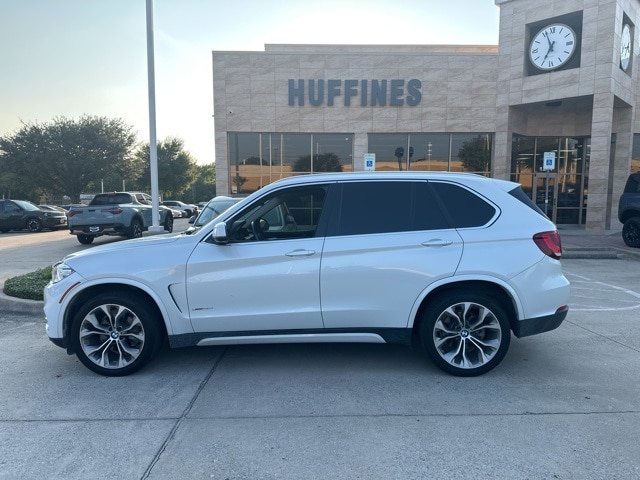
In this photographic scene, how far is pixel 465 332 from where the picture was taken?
418 cm

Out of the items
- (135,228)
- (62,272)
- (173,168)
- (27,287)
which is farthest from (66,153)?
(62,272)

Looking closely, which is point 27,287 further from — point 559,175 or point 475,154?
point 559,175

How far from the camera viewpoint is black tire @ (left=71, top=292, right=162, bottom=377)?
4199 millimetres

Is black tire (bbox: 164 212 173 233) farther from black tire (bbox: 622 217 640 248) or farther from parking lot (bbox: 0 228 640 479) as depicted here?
black tire (bbox: 622 217 640 248)

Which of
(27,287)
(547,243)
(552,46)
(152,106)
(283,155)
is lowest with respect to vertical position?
(27,287)

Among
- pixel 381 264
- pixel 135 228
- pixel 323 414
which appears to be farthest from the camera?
pixel 135 228

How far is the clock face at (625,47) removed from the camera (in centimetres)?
1806

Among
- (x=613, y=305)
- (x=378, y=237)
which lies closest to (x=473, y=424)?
(x=378, y=237)

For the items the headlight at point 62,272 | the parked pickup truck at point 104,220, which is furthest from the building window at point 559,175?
the headlight at point 62,272

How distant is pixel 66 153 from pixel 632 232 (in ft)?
126

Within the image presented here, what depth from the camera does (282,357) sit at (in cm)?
477

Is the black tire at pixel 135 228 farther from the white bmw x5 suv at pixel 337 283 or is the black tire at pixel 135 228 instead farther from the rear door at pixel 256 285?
the rear door at pixel 256 285

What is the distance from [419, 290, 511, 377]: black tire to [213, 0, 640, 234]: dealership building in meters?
16.3

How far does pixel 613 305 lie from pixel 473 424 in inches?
198
